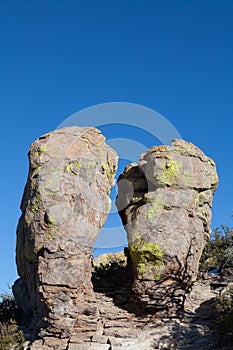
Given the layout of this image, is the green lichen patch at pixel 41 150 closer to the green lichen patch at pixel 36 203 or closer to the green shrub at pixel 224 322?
the green lichen patch at pixel 36 203

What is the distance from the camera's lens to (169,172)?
55.4 feet

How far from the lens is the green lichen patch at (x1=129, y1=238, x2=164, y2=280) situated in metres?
15.7

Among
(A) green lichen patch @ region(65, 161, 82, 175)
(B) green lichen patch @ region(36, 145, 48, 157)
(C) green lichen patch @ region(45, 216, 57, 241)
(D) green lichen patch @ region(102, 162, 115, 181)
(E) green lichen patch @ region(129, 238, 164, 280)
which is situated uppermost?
(B) green lichen patch @ region(36, 145, 48, 157)

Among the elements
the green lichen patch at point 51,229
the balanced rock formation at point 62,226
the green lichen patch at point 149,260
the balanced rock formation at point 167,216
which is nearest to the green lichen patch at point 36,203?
the balanced rock formation at point 62,226

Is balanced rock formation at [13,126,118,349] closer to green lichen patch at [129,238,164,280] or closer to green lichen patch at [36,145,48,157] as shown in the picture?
green lichen patch at [36,145,48,157]

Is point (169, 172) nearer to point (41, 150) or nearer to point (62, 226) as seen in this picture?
point (62, 226)

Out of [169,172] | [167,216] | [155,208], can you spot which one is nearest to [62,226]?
[155,208]

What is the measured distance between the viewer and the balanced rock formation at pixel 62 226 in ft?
48.0

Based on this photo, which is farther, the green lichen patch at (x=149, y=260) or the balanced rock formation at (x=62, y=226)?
the green lichen patch at (x=149, y=260)

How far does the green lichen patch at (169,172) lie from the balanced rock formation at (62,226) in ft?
6.35

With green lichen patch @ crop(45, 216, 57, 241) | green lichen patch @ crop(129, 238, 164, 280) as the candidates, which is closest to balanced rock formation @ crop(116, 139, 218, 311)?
green lichen patch @ crop(129, 238, 164, 280)

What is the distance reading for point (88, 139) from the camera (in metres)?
17.1

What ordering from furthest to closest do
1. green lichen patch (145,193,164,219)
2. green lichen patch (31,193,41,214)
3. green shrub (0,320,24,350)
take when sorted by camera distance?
green lichen patch (145,193,164,219) < green lichen patch (31,193,41,214) < green shrub (0,320,24,350)

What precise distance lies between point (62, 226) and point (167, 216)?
146 inches
